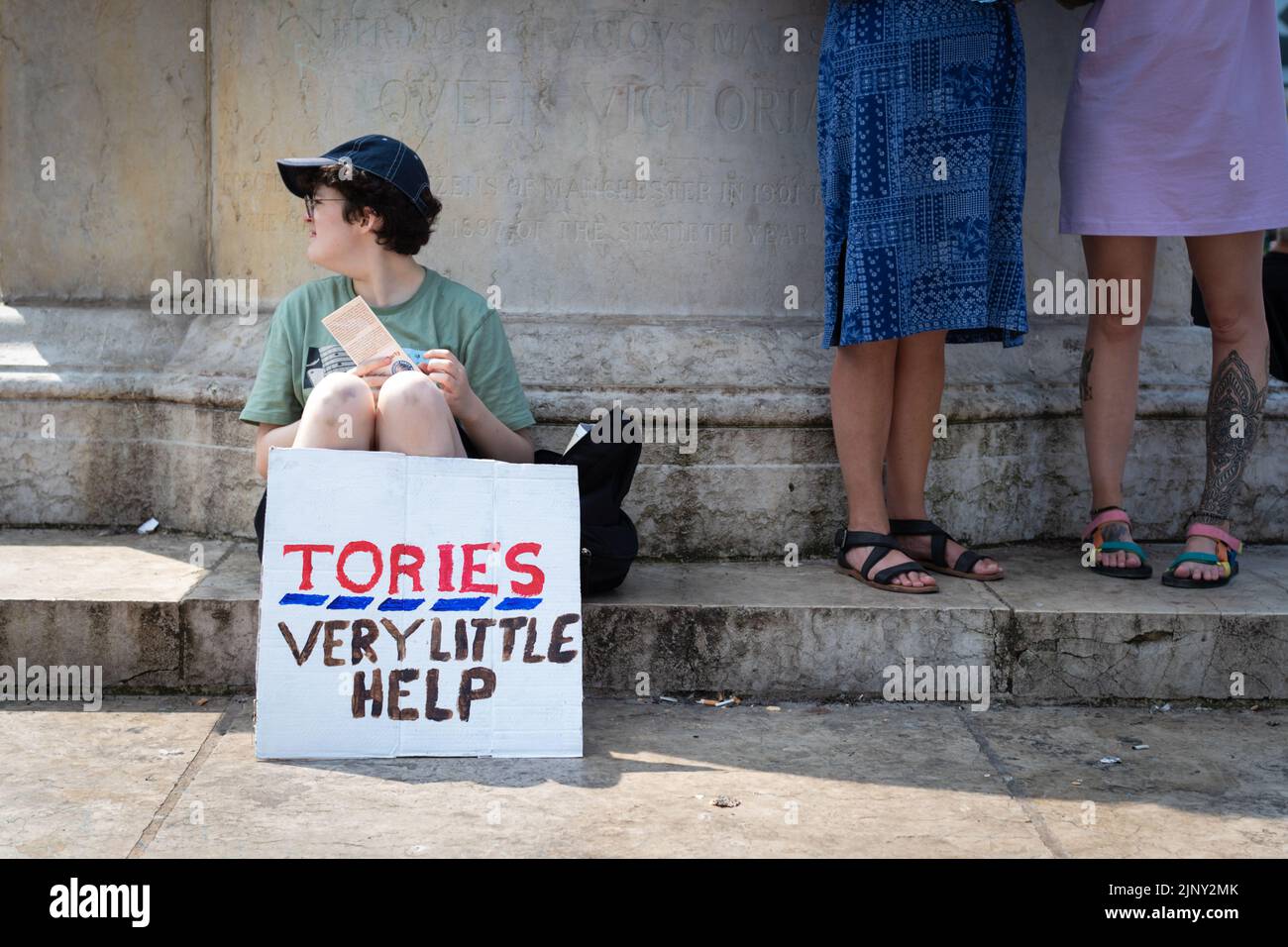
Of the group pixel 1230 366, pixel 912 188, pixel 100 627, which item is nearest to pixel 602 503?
pixel 912 188

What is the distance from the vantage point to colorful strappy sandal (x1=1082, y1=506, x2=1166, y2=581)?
3.88 meters

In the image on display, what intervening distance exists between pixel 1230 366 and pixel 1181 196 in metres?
0.48

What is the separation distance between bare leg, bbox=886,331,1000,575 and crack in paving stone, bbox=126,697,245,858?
174 centimetres

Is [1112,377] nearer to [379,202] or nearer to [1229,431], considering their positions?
[1229,431]

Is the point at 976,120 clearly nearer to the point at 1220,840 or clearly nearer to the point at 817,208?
the point at 817,208

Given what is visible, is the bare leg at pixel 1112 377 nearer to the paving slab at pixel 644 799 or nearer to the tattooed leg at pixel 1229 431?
the tattooed leg at pixel 1229 431

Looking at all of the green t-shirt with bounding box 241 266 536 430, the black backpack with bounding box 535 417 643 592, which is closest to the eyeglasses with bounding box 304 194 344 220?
the green t-shirt with bounding box 241 266 536 430

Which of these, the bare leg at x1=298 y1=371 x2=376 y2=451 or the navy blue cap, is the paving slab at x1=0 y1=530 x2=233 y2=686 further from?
the navy blue cap

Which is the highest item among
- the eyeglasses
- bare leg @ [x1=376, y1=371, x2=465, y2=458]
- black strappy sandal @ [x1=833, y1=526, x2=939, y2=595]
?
the eyeglasses

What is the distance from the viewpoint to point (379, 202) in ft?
11.1

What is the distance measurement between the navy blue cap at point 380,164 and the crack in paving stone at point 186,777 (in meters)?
1.20
